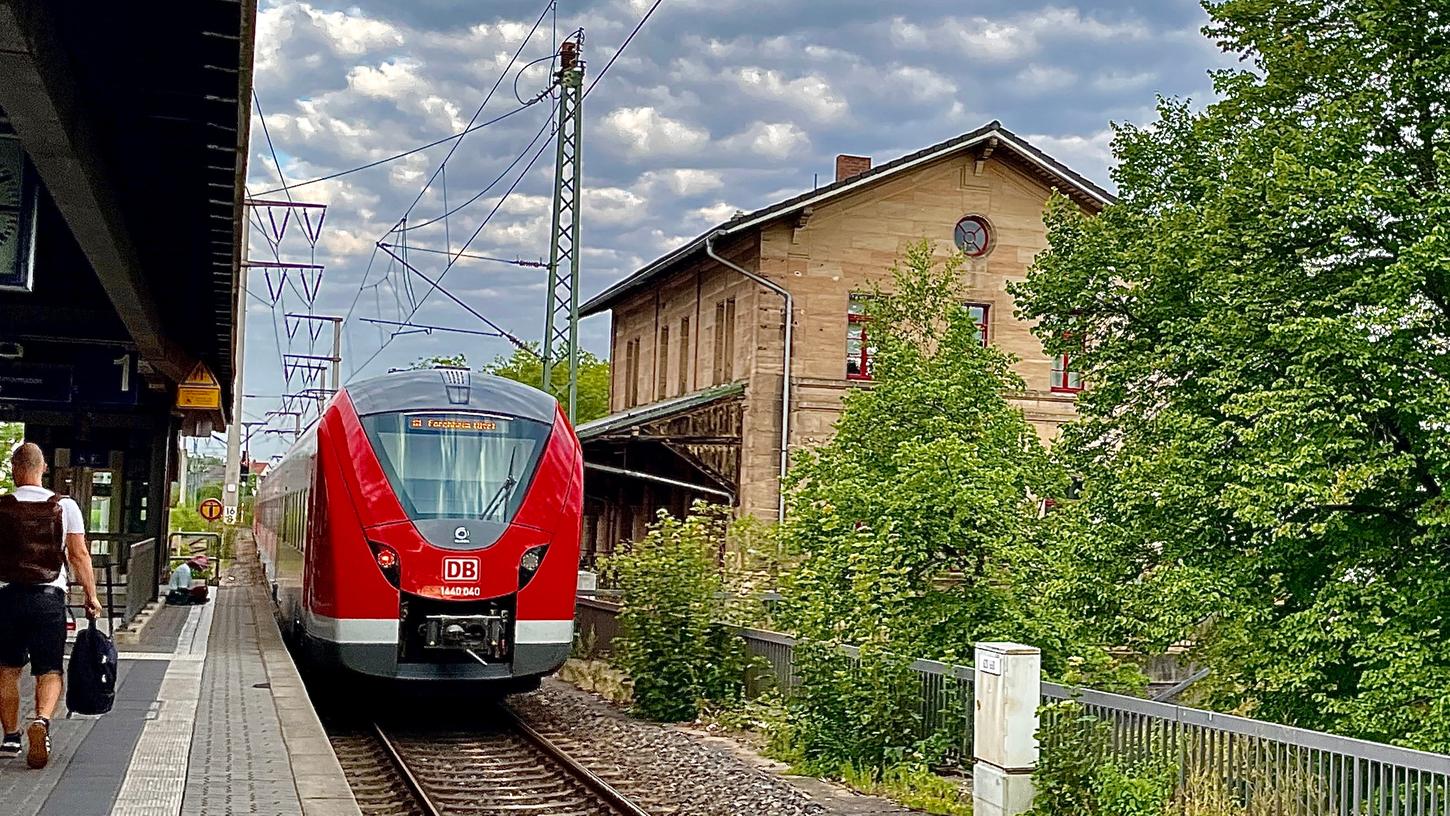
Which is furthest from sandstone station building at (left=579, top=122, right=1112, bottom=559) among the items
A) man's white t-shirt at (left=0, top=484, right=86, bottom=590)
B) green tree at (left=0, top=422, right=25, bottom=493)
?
man's white t-shirt at (left=0, top=484, right=86, bottom=590)

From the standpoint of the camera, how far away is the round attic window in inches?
1236

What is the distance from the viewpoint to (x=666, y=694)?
52.5ft

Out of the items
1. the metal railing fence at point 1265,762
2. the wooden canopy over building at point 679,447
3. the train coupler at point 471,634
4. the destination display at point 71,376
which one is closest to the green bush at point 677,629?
the train coupler at point 471,634

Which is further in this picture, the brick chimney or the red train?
the brick chimney

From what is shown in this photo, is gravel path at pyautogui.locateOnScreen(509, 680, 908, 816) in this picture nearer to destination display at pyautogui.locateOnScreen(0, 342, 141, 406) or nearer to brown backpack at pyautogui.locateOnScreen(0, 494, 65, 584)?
brown backpack at pyautogui.locateOnScreen(0, 494, 65, 584)

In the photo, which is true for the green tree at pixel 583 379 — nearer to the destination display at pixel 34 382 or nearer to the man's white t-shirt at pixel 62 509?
the destination display at pixel 34 382

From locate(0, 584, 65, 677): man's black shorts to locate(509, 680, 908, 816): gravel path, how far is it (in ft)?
13.8

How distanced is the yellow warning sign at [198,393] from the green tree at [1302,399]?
40.6ft

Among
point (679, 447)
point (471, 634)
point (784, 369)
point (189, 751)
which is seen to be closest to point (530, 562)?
point (471, 634)

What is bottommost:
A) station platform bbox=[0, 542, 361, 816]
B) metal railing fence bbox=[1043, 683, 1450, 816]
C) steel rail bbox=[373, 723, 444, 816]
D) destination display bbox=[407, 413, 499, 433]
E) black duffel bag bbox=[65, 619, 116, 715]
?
steel rail bbox=[373, 723, 444, 816]

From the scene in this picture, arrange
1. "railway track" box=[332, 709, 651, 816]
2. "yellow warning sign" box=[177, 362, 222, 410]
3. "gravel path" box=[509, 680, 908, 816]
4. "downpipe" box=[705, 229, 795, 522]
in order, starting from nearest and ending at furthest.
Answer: "gravel path" box=[509, 680, 908, 816] → "railway track" box=[332, 709, 651, 816] → "yellow warning sign" box=[177, 362, 222, 410] → "downpipe" box=[705, 229, 795, 522]

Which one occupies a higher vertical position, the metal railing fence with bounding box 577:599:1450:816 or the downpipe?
the downpipe

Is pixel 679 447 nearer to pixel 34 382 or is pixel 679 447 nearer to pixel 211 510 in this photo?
pixel 211 510

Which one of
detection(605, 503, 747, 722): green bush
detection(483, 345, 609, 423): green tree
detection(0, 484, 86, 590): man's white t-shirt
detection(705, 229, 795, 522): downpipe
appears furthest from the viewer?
detection(483, 345, 609, 423): green tree
